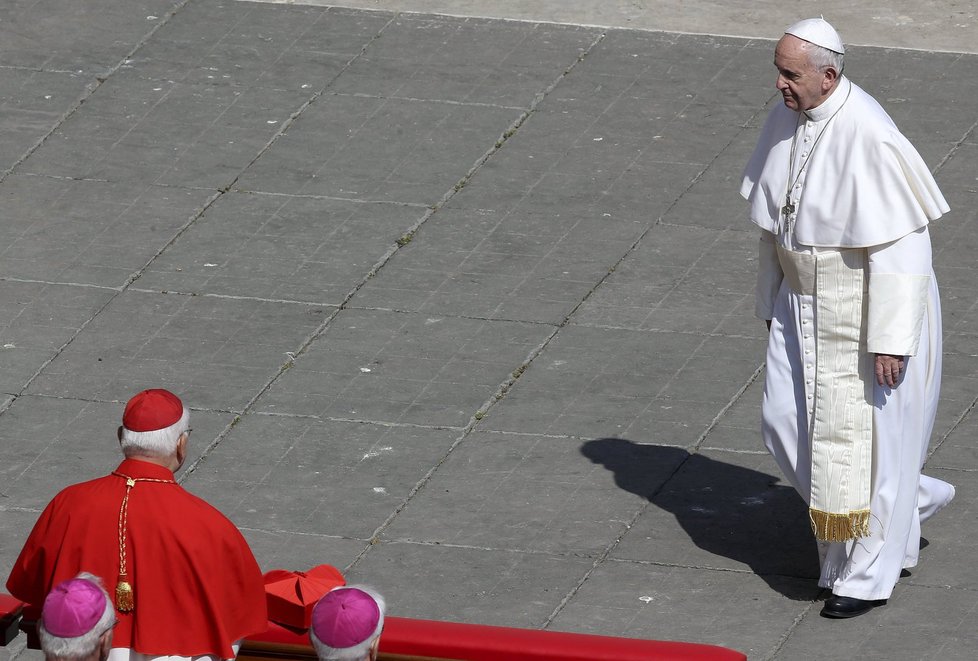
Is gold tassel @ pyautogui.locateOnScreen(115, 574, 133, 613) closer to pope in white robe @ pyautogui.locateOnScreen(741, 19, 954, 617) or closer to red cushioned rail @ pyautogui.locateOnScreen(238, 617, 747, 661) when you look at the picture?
red cushioned rail @ pyautogui.locateOnScreen(238, 617, 747, 661)

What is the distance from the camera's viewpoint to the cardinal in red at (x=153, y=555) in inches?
223

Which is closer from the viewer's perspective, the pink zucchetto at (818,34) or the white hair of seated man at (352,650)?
the white hair of seated man at (352,650)

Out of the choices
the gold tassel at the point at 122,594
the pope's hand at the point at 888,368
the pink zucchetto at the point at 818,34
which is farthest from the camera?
the pope's hand at the point at 888,368

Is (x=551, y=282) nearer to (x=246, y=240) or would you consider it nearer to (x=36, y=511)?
(x=246, y=240)

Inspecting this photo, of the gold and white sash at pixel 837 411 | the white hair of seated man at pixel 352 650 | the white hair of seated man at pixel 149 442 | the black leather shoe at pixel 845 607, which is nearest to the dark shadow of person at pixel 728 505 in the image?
the black leather shoe at pixel 845 607

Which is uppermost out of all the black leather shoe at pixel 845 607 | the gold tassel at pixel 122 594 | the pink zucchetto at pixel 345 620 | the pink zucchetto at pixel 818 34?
the pink zucchetto at pixel 818 34

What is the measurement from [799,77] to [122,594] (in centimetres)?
302

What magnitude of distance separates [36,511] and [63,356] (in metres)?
1.43

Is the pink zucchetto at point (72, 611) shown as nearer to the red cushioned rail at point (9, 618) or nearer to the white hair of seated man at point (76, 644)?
the white hair of seated man at point (76, 644)

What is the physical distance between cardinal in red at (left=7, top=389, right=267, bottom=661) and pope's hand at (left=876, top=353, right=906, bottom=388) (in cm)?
249

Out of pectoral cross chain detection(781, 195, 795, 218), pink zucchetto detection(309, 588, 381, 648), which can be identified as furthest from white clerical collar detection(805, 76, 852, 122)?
pink zucchetto detection(309, 588, 381, 648)

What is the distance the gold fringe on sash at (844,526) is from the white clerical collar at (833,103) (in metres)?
1.43

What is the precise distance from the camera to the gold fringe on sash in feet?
23.9

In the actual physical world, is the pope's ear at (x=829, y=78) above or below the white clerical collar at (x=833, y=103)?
above
